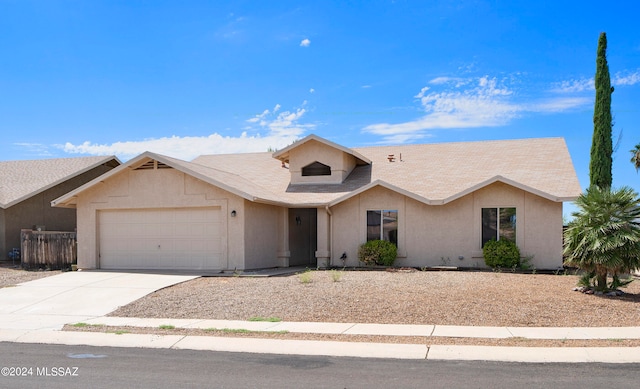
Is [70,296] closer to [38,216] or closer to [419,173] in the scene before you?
[38,216]

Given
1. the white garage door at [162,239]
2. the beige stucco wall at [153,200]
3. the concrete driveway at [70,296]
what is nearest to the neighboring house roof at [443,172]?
the beige stucco wall at [153,200]

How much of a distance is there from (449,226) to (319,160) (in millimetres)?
6855

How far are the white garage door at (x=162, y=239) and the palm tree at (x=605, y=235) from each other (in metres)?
11.9

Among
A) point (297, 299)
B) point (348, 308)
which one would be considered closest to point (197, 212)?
point (297, 299)

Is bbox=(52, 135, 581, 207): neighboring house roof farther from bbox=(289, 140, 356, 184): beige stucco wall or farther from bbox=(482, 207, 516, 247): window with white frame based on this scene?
bbox=(482, 207, 516, 247): window with white frame

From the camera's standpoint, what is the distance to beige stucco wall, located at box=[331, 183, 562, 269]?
21.4 m

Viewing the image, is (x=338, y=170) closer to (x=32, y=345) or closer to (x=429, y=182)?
(x=429, y=182)

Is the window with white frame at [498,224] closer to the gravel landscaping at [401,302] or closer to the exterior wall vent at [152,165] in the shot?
the gravel landscaping at [401,302]

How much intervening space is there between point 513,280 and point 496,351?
8819mm

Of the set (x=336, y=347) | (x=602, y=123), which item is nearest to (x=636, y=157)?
(x=602, y=123)

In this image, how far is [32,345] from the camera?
11.2 meters

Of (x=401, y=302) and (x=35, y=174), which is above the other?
(x=35, y=174)

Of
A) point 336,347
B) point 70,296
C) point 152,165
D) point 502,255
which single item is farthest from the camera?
point 152,165

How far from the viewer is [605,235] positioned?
15.0 m
